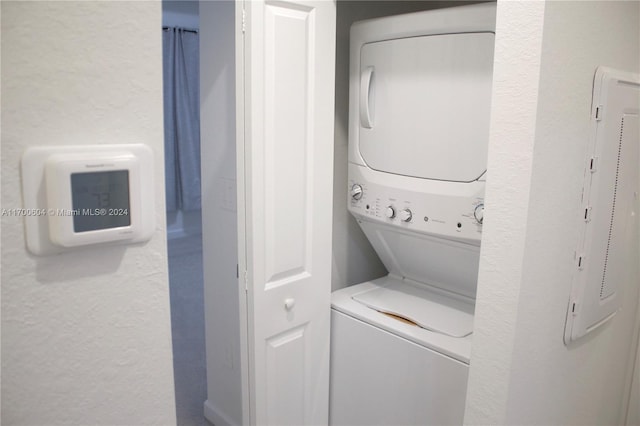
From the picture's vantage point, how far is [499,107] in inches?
48.4

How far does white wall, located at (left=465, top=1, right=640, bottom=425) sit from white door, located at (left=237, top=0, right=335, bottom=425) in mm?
706

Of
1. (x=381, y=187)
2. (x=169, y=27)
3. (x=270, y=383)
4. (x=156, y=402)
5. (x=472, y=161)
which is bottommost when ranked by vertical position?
(x=270, y=383)

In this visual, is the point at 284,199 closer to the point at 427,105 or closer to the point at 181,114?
the point at 427,105

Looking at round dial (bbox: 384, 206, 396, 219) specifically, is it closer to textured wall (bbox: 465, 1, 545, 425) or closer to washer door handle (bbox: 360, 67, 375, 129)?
washer door handle (bbox: 360, 67, 375, 129)

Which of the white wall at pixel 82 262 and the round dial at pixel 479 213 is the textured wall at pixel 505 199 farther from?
the white wall at pixel 82 262

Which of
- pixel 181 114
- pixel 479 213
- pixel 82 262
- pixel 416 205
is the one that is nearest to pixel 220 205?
pixel 416 205

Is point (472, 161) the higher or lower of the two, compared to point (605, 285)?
higher

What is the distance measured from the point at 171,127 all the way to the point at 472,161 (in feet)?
14.2

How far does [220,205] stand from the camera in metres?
2.29

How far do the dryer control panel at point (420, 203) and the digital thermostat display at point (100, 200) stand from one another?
130 cm

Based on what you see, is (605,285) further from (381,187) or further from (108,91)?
(108,91)

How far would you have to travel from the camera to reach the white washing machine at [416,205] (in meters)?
1.64

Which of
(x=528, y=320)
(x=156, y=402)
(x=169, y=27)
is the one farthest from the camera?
(x=169, y=27)

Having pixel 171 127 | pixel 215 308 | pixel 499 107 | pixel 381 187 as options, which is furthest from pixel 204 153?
pixel 171 127
